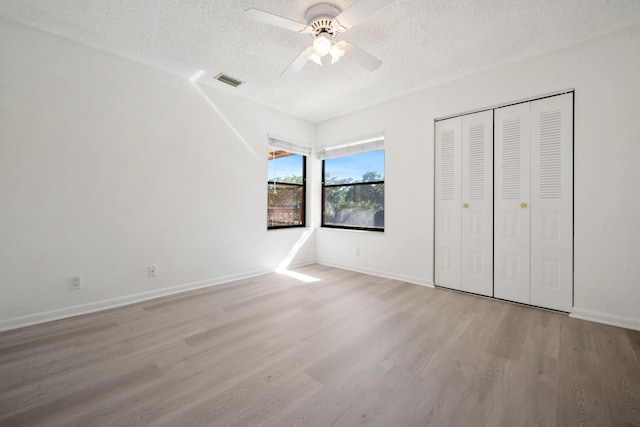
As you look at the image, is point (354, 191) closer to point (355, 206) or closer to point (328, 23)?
point (355, 206)

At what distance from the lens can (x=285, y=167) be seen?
4617mm

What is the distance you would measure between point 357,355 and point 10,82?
3.59m

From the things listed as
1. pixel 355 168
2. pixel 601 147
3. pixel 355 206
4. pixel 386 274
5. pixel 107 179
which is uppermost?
pixel 355 168

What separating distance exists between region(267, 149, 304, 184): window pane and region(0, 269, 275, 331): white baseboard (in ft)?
5.62

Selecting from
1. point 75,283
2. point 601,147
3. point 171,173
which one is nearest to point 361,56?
point 601,147

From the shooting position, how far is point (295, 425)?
1.32m

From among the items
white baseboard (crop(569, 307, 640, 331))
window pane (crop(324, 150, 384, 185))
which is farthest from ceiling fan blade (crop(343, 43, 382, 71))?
white baseboard (crop(569, 307, 640, 331))

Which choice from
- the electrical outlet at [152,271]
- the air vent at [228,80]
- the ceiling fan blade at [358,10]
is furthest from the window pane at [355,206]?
the electrical outlet at [152,271]

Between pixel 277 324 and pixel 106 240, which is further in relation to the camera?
pixel 106 240

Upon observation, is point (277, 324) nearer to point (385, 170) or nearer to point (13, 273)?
point (13, 273)

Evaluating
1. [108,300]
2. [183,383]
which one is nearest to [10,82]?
[108,300]

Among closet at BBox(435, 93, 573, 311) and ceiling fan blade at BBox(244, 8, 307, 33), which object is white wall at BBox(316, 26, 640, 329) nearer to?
closet at BBox(435, 93, 573, 311)

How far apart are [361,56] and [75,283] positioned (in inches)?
132

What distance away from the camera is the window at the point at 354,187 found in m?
4.27
